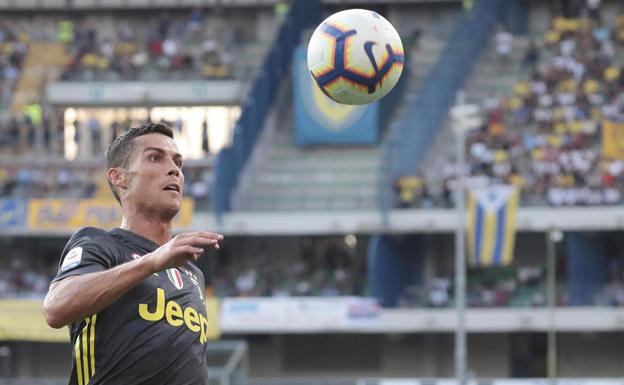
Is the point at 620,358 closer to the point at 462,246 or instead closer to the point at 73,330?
the point at 462,246

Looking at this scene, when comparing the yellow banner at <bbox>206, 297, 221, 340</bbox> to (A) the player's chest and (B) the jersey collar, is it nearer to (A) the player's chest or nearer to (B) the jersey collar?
(A) the player's chest

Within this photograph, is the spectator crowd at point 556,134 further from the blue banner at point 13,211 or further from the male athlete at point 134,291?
the male athlete at point 134,291

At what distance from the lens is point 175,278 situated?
5.58 m

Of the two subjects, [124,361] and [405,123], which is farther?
[405,123]

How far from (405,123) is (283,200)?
12.7 feet

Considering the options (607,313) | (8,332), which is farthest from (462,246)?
(8,332)

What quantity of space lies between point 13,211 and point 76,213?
1.81m

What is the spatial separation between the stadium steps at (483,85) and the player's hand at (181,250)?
101ft

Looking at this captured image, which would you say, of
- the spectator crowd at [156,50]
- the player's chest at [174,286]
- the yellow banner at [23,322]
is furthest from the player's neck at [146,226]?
the spectator crowd at [156,50]

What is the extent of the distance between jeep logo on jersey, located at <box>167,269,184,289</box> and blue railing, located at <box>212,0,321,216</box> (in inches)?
1129

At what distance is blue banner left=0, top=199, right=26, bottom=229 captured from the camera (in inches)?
1394

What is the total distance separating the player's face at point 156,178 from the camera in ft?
17.9

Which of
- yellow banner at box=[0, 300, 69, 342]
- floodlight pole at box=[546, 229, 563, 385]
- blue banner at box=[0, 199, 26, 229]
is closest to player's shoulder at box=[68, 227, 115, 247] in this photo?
floodlight pole at box=[546, 229, 563, 385]

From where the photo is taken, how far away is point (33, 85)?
4062cm
